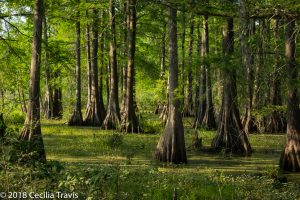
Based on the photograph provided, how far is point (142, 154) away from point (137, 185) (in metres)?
5.53

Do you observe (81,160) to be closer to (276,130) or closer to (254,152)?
(254,152)

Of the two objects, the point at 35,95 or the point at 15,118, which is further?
the point at 15,118

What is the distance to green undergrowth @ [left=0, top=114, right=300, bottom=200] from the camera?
646 centimetres

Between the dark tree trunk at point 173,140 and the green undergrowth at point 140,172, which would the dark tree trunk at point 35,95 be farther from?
the dark tree trunk at point 173,140

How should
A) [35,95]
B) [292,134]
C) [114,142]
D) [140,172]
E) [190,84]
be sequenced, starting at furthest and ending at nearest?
[190,84]
[114,142]
[292,134]
[35,95]
[140,172]

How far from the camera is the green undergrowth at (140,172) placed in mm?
6461

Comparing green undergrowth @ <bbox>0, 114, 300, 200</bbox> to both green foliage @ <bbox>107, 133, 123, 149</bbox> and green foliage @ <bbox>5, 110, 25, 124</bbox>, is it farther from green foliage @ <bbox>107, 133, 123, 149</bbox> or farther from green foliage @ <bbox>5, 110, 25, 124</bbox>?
green foliage @ <bbox>5, 110, 25, 124</bbox>

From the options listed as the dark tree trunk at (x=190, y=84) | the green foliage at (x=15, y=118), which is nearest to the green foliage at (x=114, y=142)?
the dark tree trunk at (x=190, y=84)

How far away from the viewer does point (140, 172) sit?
30.8 ft

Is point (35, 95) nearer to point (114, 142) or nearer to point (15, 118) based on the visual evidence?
point (114, 142)

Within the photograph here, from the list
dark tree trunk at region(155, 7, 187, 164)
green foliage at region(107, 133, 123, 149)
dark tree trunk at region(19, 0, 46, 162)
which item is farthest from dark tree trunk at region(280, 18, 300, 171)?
dark tree trunk at region(19, 0, 46, 162)

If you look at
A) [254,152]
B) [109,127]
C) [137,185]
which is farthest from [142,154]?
[109,127]

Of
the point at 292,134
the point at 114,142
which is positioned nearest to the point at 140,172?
the point at 292,134

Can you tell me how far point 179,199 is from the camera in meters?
7.27
